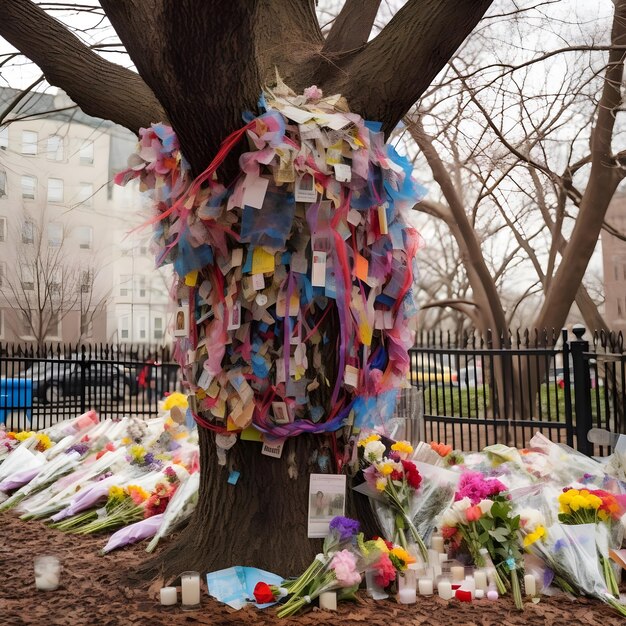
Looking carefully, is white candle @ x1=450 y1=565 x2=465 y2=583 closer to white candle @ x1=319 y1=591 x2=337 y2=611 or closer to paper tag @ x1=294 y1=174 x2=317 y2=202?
white candle @ x1=319 y1=591 x2=337 y2=611

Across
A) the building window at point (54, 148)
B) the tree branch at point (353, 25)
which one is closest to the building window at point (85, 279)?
the building window at point (54, 148)

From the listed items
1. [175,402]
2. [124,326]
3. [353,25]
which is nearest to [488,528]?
[353,25]

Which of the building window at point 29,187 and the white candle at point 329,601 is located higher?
the building window at point 29,187

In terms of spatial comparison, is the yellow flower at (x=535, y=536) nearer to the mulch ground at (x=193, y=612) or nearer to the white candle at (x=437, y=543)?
the mulch ground at (x=193, y=612)

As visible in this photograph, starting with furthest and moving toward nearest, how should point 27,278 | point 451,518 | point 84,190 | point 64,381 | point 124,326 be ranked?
point 124,326 < point 84,190 < point 27,278 < point 64,381 < point 451,518

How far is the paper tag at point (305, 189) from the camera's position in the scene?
332 centimetres

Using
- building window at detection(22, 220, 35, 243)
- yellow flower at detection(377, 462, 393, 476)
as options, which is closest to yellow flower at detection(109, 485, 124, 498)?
yellow flower at detection(377, 462, 393, 476)

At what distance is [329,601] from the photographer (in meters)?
3.13

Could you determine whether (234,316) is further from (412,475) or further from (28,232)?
(28,232)

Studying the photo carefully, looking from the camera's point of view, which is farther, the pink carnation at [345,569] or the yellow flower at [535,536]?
the yellow flower at [535,536]

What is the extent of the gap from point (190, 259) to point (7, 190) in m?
7.86

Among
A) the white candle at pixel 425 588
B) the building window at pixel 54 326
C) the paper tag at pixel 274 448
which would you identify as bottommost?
the white candle at pixel 425 588

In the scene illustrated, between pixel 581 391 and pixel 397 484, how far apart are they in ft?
10.5

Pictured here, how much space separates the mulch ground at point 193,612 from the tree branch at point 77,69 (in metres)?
2.63
